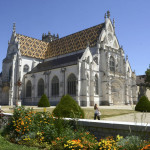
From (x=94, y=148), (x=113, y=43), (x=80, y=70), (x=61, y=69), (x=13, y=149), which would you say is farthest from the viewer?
(x=113, y=43)

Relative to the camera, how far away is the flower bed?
520cm

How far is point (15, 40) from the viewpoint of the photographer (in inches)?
1597

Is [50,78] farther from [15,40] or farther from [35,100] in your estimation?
[15,40]

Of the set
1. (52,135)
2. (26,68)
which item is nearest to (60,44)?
(26,68)

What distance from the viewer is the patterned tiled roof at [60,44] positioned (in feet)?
121

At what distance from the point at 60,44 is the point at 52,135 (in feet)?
122

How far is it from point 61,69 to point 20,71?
10.4 meters

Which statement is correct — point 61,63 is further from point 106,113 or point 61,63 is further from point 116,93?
point 106,113

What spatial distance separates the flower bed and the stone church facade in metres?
22.0

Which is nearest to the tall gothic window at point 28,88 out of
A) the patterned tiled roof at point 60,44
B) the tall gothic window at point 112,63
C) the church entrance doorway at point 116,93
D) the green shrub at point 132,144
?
the patterned tiled roof at point 60,44

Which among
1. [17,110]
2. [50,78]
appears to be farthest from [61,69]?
[17,110]

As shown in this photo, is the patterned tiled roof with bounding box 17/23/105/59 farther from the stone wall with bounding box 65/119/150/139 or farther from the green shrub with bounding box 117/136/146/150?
the green shrub with bounding box 117/136/146/150

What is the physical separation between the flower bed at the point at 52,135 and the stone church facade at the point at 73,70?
22.0 metres

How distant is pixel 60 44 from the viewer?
140ft
